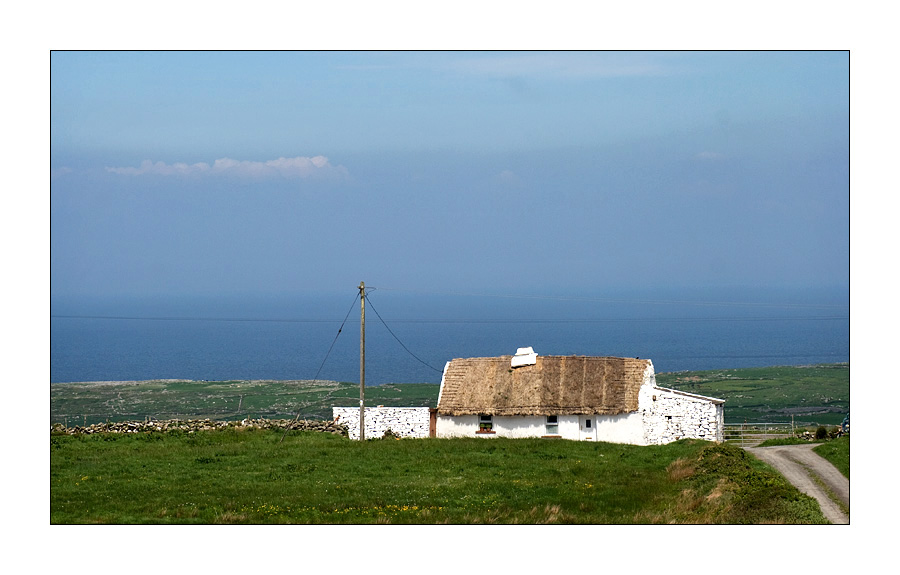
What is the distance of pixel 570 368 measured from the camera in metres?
42.3

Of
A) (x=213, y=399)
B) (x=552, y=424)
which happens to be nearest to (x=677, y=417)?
(x=552, y=424)

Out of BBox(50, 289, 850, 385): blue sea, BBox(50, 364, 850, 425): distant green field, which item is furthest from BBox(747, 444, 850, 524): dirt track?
BBox(50, 289, 850, 385): blue sea

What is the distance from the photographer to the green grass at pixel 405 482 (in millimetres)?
25344

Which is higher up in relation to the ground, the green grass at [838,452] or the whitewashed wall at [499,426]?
the green grass at [838,452]

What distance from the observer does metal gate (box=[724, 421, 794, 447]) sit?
40.4m

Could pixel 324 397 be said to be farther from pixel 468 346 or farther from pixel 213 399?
pixel 468 346

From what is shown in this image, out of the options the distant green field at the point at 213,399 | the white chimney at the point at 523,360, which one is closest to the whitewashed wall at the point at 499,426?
the white chimney at the point at 523,360

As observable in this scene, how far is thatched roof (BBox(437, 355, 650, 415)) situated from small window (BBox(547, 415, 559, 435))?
39 cm

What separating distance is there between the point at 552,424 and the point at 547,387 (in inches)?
65.5

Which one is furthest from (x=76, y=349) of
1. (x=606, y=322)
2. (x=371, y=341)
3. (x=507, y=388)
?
(x=507, y=388)

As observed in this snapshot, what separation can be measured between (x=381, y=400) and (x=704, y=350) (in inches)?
3102

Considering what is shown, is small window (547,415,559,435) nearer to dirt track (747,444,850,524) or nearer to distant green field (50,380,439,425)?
dirt track (747,444,850,524)

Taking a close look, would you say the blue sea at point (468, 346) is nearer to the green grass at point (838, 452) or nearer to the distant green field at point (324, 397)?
the distant green field at point (324, 397)

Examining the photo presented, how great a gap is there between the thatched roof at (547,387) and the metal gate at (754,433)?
188 inches
